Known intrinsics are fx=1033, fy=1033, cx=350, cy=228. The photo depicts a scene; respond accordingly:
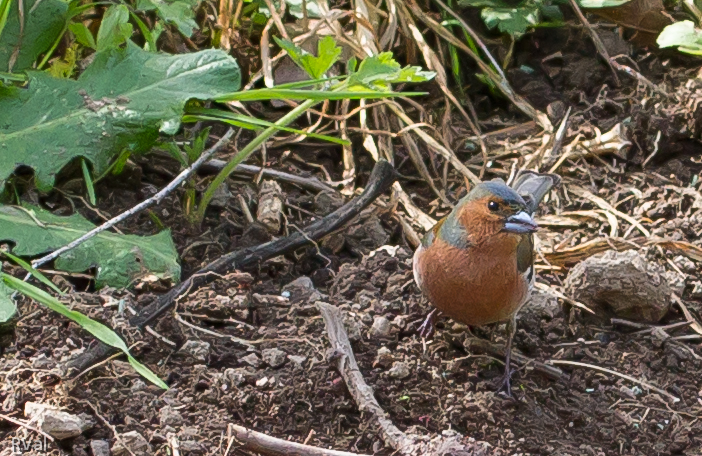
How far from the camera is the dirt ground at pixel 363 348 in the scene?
9.58 feet

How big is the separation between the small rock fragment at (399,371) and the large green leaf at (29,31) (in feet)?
5.81

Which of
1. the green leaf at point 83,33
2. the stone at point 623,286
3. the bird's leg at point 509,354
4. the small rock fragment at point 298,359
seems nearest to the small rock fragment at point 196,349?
the small rock fragment at point 298,359

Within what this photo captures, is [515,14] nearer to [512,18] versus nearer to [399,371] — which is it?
[512,18]

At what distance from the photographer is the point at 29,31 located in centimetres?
380

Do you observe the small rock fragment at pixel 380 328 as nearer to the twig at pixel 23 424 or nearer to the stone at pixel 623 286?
the stone at pixel 623 286

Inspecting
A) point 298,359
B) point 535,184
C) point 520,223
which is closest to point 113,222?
point 298,359

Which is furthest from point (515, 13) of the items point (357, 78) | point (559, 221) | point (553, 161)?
point (357, 78)

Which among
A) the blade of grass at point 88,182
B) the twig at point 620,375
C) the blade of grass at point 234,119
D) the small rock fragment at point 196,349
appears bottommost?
the twig at point 620,375

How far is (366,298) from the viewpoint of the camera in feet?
11.9

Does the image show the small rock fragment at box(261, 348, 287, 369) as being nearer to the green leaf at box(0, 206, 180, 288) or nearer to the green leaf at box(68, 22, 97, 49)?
the green leaf at box(0, 206, 180, 288)

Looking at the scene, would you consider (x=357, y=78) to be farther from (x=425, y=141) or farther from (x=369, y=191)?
(x=425, y=141)

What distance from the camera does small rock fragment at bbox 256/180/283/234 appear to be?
12.9 feet

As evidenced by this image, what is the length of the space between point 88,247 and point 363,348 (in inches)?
37.8

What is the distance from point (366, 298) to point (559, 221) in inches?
42.4
